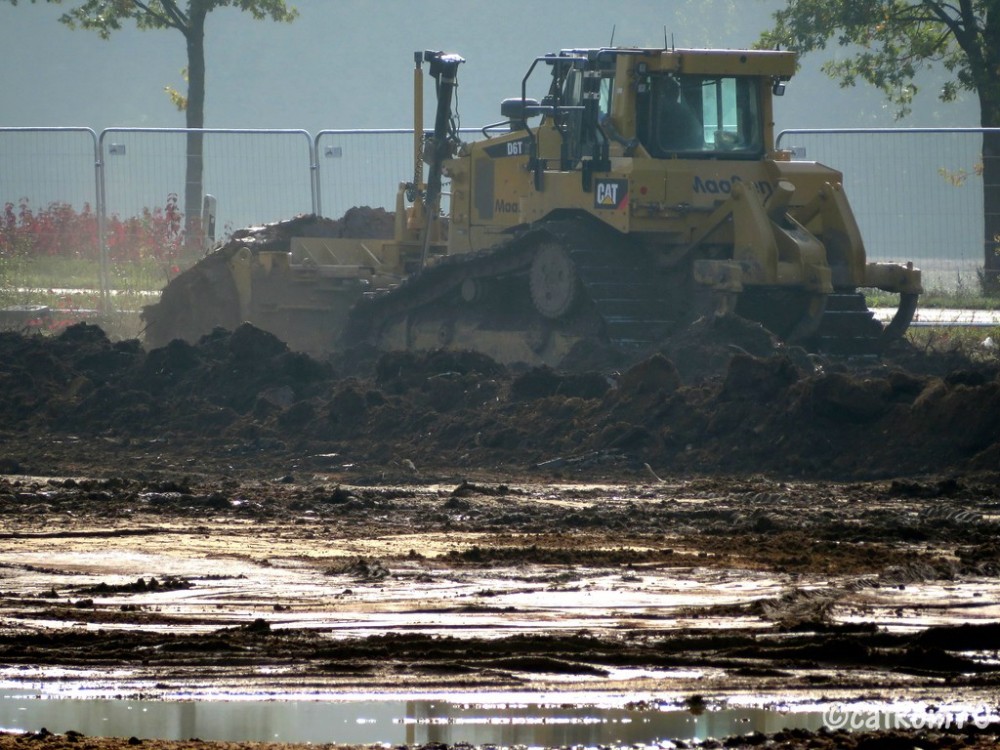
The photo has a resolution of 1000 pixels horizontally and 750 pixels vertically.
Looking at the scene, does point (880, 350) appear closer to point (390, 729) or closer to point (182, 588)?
point (182, 588)

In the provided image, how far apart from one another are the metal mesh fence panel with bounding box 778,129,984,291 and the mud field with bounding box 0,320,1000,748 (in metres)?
6.70

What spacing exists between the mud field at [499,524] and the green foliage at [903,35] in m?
10.6

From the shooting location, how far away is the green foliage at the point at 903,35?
26250 millimetres

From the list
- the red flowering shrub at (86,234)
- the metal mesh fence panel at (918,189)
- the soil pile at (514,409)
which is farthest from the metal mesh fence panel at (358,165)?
the soil pile at (514,409)

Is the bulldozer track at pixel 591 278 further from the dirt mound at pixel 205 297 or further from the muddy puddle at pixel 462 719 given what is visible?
the muddy puddle at pixel 462 719

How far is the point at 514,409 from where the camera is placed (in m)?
14.2

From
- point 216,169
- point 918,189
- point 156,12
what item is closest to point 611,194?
point 918,189

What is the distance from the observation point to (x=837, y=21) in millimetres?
27094

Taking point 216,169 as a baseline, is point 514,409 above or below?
below

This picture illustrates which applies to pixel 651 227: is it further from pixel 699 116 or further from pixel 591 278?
pixel 699 116

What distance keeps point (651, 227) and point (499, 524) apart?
26.1 feet

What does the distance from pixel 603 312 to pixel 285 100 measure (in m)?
67.0

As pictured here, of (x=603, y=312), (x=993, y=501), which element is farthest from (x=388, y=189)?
(x=993, y=501)

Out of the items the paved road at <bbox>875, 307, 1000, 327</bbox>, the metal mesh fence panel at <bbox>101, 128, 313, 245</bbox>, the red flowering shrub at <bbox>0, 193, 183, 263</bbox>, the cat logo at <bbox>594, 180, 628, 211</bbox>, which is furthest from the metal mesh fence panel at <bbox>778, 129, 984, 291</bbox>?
the red flowering shrub at <bbox>0, 193, 183, 263</bbox>
